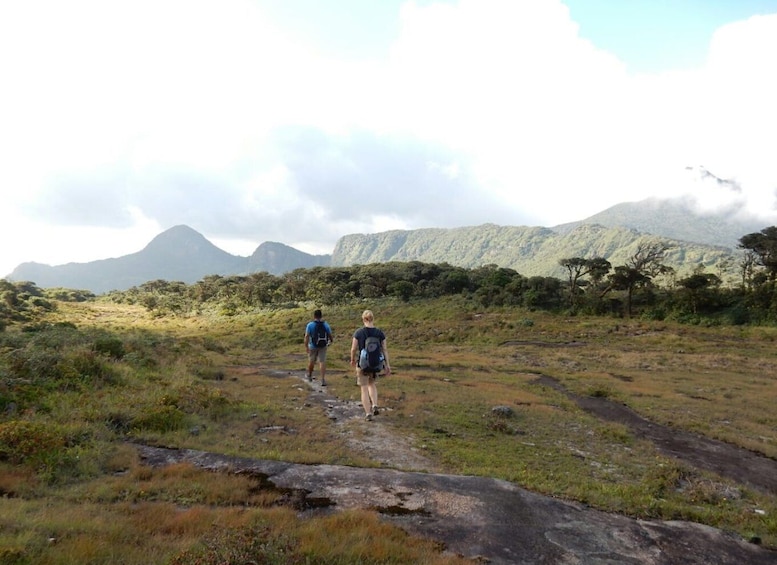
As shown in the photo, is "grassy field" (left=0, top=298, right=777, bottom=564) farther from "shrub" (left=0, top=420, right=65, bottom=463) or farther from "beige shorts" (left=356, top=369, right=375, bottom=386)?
"beige shorts" (left=356, top=369, right=375, bottom=386)

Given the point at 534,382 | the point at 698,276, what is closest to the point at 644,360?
the point at 534,382

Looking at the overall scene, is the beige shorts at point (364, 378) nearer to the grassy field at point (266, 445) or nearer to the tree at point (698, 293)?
the grassy field at point (266, 445)

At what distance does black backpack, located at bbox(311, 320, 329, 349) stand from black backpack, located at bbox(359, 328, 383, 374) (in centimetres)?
466

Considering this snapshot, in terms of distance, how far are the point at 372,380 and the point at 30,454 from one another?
7603 mm

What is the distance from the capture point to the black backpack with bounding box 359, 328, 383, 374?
12.0 metres

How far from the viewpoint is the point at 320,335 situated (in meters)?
16.4

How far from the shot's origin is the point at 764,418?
18.4 metres

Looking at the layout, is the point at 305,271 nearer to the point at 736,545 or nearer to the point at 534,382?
the point at 534,382

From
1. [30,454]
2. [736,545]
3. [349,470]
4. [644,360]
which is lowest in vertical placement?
[644,360]

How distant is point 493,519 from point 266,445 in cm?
532

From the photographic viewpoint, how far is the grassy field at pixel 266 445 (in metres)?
4.88

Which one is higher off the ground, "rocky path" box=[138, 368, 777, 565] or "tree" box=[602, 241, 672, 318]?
"tree" box=[602, 241, 672, 318]

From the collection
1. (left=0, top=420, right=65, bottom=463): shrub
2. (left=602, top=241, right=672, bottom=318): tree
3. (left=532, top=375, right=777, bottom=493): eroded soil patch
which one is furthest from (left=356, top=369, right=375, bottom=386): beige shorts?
(left=602, top=241, right=672, bottom=318): tree

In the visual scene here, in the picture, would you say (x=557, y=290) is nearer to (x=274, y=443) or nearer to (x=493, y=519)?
(x=274, y=443)
